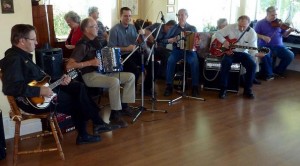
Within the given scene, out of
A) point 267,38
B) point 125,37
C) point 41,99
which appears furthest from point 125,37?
point 267,38

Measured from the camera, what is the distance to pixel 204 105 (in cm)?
441

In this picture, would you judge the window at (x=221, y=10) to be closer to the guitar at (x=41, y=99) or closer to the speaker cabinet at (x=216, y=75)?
the speaker cabinet at (x=216, y=75)

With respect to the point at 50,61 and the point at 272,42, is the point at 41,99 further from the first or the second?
the point at 272,42

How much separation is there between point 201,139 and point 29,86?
1705mm

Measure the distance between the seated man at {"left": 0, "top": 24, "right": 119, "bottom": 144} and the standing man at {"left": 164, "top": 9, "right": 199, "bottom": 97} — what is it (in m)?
1.91

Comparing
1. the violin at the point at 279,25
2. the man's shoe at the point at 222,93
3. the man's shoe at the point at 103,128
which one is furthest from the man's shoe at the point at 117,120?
the violin at the point at 279,25

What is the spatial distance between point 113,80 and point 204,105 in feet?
4.63

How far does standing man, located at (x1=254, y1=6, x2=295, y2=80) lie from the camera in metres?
5.75

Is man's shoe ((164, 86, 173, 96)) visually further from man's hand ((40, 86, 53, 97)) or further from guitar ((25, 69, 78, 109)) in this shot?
man's hand ((40, 86, 53, 97))

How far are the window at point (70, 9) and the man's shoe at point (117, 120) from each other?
2.71m

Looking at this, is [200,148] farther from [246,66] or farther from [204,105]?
[246,66]

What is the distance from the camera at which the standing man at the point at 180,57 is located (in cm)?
471

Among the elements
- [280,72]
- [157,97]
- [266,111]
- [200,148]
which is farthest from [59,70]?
[280,72]

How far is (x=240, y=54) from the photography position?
4.87 m
